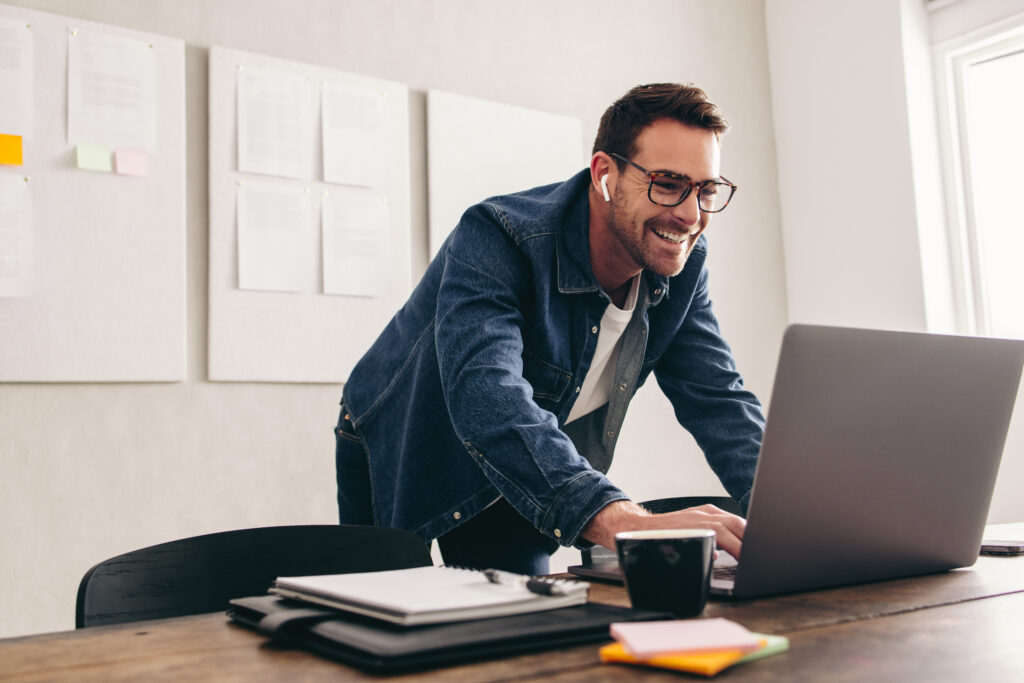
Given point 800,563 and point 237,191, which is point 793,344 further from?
point 237,191

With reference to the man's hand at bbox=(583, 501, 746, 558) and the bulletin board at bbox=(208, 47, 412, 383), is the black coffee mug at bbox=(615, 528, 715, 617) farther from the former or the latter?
the bulletin board at bbox=(208, 47, 412, 383)

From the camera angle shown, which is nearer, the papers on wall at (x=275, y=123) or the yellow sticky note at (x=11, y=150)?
the yellow sticky note at (x=11, y=150)

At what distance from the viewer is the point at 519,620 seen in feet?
2.12

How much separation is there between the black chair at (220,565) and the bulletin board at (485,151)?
1439mm

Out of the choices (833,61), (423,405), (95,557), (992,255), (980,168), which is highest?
(833,61)

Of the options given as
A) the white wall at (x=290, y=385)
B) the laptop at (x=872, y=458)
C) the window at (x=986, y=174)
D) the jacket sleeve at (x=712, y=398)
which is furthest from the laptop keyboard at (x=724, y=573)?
the window at (x=986, y=174)

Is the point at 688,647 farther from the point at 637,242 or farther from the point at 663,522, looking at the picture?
the point at 637,242

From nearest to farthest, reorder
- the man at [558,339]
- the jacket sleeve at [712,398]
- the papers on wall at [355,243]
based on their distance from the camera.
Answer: the man at [558,339]
the jacket sleeve at [712,398]
the papers on wall at [355,243]

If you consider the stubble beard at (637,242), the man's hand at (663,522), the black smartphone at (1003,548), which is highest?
the stubble beard at (637,242)

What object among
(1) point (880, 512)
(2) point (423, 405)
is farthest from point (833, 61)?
(1) point (880, 512)

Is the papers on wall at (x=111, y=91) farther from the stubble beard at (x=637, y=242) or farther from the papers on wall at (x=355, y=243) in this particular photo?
the stubble beard at (x=637, y=242)

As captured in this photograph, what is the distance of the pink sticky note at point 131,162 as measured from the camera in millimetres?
2041

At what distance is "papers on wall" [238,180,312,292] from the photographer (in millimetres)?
2193

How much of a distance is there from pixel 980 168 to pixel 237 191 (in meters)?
2.34
